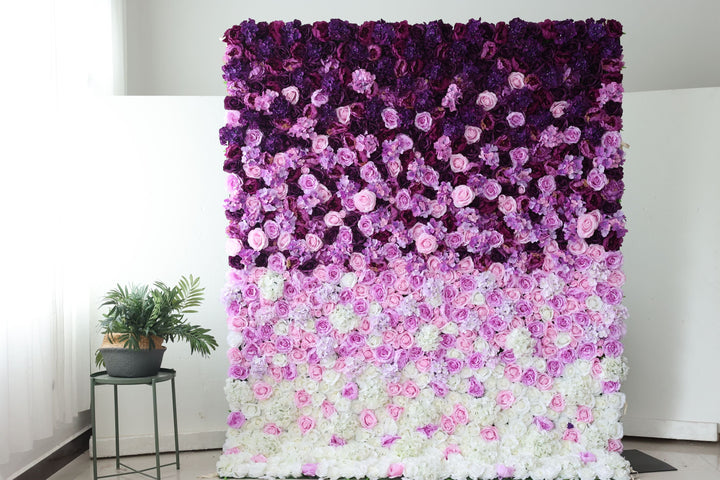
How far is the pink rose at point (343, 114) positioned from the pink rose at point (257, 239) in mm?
659

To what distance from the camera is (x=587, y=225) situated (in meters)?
3.33

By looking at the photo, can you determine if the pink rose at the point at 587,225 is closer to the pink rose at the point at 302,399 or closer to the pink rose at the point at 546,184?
the pink rose at the point at 546,184

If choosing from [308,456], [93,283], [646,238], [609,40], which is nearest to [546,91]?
[609,40]

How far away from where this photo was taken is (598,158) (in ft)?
11.0

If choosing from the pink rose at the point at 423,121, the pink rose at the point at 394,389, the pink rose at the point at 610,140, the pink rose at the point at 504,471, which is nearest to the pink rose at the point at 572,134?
the pink rose at the point at 610,140

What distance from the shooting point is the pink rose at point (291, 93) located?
3.30 meters

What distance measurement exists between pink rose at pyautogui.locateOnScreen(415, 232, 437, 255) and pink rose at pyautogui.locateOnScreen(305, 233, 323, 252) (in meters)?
0.48

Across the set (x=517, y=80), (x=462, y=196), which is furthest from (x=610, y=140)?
(x=462, y=196)

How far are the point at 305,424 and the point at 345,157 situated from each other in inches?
50.9

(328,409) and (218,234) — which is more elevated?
(218,234)

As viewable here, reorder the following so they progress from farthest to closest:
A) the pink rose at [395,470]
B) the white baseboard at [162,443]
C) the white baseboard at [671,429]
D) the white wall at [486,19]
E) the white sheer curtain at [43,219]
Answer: the white wall at [486,19], the white baseboard at [671,429], the white baseboard at [162,443], the pink rose at [395,470], the white sheer curtain at [43,219]

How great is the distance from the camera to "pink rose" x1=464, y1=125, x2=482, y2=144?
333 centimetres

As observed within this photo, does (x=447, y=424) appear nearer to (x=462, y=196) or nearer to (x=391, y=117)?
(x=462, y=196)

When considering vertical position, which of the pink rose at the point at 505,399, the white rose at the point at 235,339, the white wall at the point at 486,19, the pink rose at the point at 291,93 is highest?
the white wall at the point at 486,19
